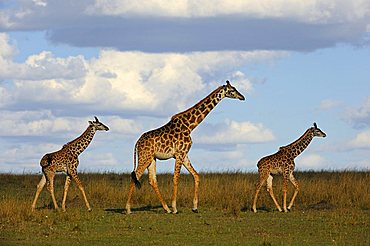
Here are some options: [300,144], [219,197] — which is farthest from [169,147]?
[300,144]

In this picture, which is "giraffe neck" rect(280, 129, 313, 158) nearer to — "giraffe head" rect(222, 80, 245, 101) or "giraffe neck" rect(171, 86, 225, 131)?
"giraffe head" rect(222, 80, 245, 101)

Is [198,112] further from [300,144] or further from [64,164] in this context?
[64,164]

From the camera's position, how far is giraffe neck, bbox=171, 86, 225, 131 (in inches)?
875

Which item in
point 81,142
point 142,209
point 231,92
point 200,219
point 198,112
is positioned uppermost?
point 231,92

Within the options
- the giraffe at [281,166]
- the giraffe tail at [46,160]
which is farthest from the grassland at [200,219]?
the giraffe tail at [46,160]

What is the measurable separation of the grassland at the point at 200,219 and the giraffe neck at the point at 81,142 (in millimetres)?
1602

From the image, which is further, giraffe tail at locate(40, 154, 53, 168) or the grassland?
giraffe tail at locate(40, 154, 53, 168)

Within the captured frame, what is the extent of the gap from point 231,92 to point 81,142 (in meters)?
4.23

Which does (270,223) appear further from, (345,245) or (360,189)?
(360,189)

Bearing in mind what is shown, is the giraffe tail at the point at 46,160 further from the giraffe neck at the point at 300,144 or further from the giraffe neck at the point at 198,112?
the giraffe neck at the point at 300,144

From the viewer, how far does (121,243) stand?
15.9 meters

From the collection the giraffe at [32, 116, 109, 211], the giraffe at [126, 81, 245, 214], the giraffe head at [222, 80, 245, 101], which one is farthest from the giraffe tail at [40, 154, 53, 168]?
the giraffe head at [222, 80, 245, 101]

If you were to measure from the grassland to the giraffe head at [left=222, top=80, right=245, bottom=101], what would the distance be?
287 cm

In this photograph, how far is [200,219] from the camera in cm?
2002
